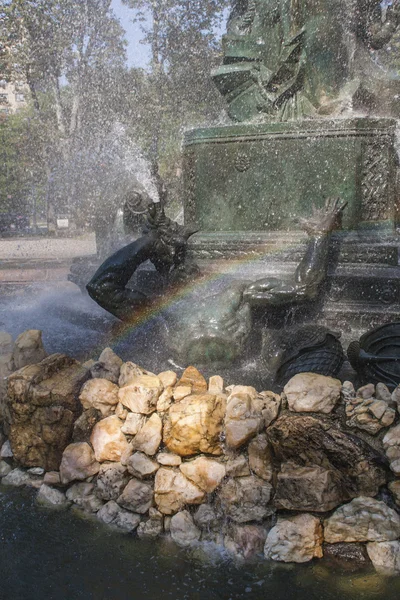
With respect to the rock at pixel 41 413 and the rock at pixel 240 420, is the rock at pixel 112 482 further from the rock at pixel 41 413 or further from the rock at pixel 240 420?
the rock at pixel 240 420

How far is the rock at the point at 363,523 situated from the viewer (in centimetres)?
243

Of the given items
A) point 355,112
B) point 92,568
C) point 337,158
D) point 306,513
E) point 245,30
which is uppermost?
point 245,30

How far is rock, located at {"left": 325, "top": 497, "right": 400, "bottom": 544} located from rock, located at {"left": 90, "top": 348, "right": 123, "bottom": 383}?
133 cm

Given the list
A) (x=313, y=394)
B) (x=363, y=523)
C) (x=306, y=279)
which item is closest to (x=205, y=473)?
(x=313, y=394)

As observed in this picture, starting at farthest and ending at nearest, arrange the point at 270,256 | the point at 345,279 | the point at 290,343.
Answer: the point at 270,256 → the point at 345,279 → the point at 290,343

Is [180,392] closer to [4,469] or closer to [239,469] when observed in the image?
[239,469]

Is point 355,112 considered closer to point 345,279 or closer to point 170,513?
point 345,279

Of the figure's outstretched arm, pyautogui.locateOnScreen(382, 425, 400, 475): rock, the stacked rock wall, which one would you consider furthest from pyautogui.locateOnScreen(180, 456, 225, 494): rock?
the figure's outstretched arm

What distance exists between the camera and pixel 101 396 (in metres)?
2.98

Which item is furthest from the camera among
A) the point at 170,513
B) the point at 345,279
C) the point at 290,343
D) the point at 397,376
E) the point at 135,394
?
the point at 345,279

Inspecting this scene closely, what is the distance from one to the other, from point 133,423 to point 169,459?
0.87ft

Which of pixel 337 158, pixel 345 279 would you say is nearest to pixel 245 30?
pixel 337 158

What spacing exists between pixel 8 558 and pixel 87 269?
209 inches

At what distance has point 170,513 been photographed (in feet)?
8.82
